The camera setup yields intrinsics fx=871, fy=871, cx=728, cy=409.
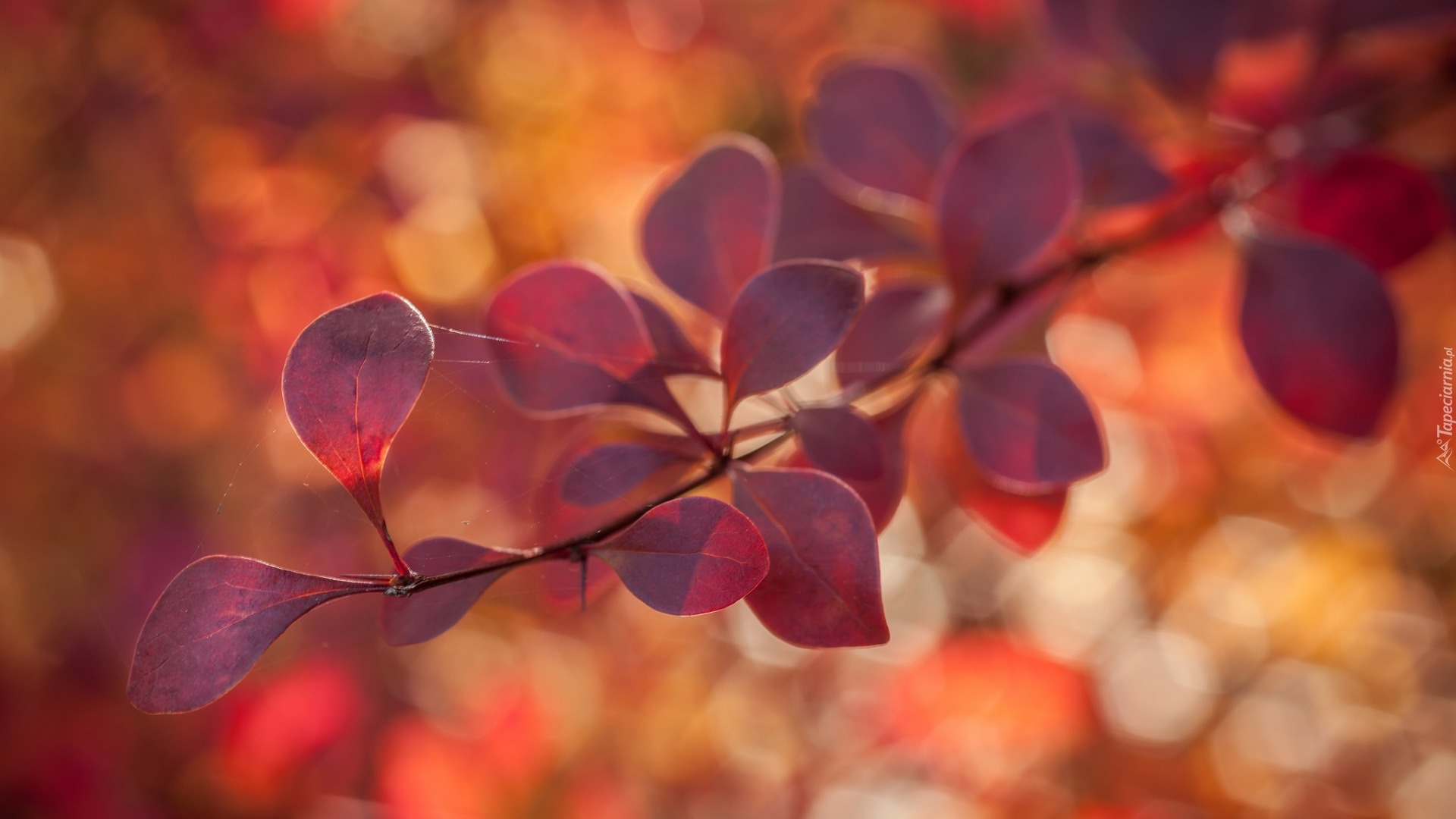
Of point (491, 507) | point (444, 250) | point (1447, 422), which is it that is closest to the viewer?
point (1447, 422)

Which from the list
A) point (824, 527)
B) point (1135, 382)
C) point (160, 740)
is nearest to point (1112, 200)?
point (824, 527)

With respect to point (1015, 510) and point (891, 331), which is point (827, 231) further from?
point (1015, 510)

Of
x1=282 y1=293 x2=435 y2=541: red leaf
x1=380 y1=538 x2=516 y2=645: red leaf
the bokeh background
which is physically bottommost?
the bokeh background

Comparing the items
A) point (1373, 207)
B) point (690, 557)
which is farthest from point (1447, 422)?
point (690, 557)

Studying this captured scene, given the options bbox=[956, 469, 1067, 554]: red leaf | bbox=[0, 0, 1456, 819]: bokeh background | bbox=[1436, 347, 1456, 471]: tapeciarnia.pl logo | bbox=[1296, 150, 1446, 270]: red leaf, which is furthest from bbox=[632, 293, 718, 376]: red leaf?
bbox=[1436, 347, 1456, 471]: tapeciarnia.pl logo

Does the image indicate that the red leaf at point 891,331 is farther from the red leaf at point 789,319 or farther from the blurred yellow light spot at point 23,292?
the blurred yellow light spot at point 23,292

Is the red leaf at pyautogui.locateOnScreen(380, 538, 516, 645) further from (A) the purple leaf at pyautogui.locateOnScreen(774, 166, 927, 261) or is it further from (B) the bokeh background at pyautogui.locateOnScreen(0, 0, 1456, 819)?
(B) the bokeh background at pyautogui.locateOnScreen(0, 0, 1456, 819)

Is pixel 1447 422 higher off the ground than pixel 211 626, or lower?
lower
